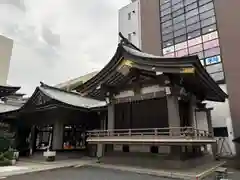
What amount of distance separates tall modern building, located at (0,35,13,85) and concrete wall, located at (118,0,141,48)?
1791 cm

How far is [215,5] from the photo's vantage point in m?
19.2

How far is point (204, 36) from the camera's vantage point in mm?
19453

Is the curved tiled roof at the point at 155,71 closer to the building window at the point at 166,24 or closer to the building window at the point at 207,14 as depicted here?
the building window at the point at 207,14

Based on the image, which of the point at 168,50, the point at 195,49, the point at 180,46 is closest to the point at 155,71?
the point at 195,49

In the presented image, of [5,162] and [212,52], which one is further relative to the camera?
[212,52]

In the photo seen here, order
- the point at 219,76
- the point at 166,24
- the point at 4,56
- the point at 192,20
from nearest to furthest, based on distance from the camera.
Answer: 1. the point at 219,76
2. the point at 192,20
3. the point at 166,24
4. the point at 4,56

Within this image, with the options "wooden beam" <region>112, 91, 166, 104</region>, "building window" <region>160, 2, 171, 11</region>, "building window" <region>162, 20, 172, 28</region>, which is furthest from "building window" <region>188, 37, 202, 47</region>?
"wooden beam" <region>112, 91, 166, 104</region>

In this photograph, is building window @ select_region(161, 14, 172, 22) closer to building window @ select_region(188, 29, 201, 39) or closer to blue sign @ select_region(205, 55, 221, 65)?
building window @ select_region(188, 29, 201, 39)

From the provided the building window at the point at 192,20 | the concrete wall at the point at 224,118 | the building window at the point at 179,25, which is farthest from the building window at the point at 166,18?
the concrete wall at the point at 224,118

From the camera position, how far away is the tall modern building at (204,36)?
16797mm

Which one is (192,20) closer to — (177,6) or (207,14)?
(207,14)

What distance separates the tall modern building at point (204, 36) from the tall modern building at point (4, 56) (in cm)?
1986

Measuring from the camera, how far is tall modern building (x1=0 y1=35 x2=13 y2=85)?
97.8 feet

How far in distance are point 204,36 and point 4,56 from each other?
28.5 meters
